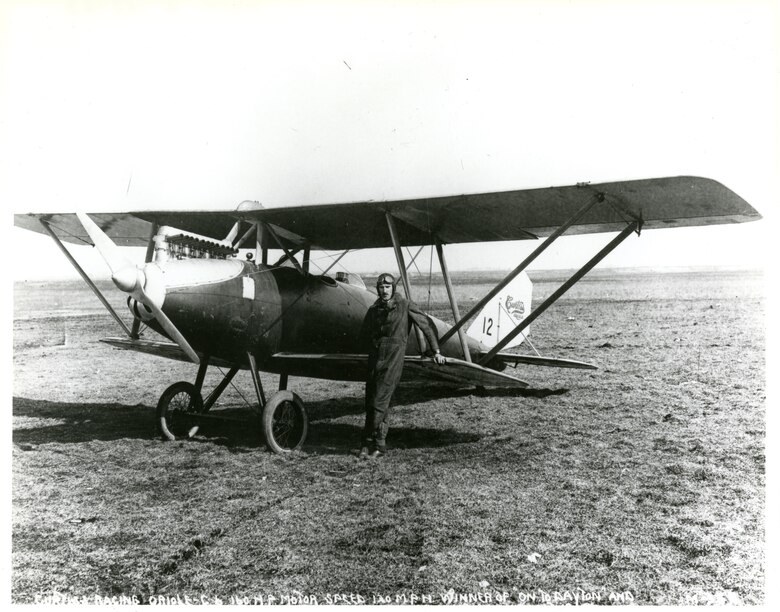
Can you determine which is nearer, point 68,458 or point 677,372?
point 68,458

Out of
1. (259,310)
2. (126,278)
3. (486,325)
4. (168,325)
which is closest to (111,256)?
(126,278)

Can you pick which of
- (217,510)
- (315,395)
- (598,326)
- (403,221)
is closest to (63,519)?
(217,510)

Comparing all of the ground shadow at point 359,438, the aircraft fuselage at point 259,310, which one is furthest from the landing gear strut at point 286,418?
the aircraft fuselage at point 259,310

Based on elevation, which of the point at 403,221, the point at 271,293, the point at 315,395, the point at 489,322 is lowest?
the point at 315,395

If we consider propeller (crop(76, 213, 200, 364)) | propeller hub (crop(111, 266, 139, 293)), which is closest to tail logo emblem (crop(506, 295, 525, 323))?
propeller (crop(76, 213, 200, 364))

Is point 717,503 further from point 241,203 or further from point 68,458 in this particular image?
point 68,458

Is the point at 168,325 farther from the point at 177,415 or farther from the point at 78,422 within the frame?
the point at 78,422
